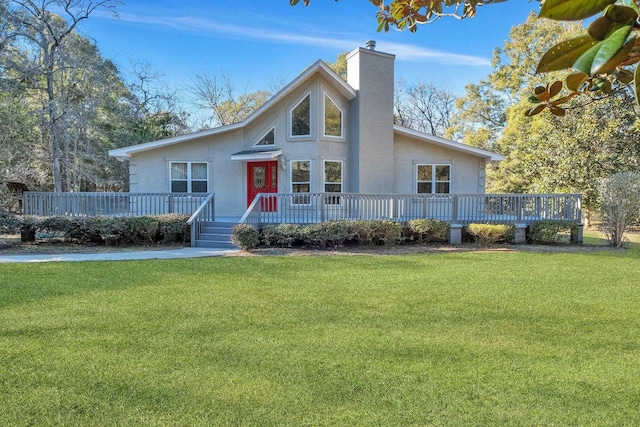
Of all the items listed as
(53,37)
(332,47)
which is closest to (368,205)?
(53,37)

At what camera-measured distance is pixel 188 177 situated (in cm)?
1625

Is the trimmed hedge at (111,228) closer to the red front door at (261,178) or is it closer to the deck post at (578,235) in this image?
the red front door at (261,178)

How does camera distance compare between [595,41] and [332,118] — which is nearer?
[595,41]

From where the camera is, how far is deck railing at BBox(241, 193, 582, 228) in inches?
526

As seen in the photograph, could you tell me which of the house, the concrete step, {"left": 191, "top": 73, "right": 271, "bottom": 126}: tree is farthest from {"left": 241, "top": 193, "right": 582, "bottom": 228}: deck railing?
{"left": 191, "top": 73, "right": 271, "bottom": 126}: tree

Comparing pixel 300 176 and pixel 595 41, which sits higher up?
pixel 300 176

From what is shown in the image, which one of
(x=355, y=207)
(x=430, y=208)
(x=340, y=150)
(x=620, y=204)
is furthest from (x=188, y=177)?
(x=620, y=204)

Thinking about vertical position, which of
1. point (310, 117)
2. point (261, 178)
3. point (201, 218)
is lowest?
point (201, 218)

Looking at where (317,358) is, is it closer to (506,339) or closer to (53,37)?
(506,339)

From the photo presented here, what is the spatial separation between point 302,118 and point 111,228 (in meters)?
7.71

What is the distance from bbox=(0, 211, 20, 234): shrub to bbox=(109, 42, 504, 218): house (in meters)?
4.51

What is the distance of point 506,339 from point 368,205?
9007 mm

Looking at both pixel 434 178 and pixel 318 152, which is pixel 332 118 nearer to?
pixel 318 152

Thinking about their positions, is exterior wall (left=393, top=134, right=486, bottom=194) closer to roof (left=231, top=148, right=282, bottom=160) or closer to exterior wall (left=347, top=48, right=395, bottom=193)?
exterior wall (left=347, top=48, right=395, bottom=193)
